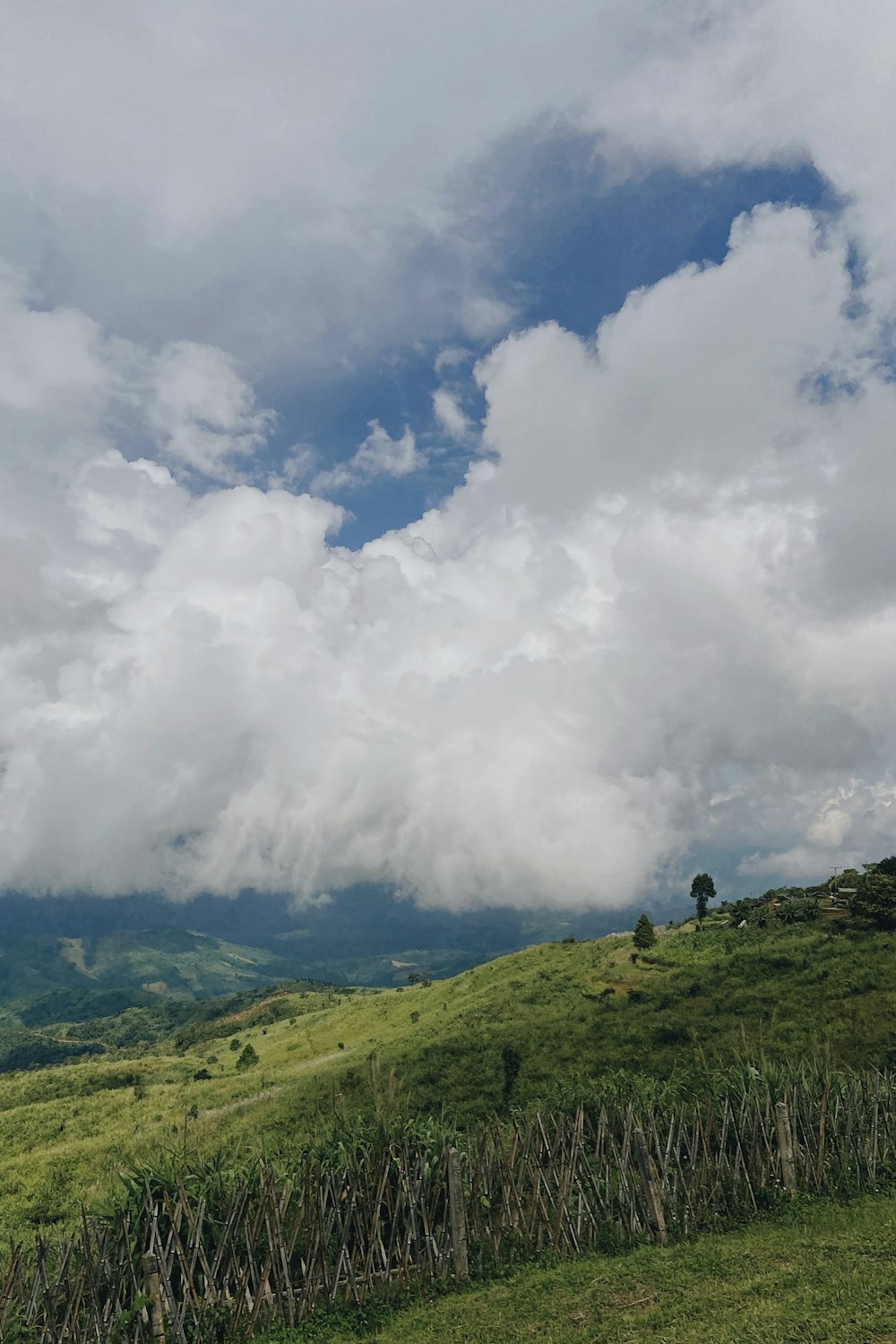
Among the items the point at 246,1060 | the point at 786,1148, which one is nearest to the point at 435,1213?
the point at 786,1148

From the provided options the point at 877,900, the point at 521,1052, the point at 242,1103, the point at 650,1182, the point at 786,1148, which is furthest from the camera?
the point at 877,900

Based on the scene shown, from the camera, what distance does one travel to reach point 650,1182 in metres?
15.8

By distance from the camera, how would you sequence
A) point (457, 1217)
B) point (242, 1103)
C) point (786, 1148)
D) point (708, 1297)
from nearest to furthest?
point (708, 1297) < point (457, 1217) < point (786, 1148) < point (242, 1103)

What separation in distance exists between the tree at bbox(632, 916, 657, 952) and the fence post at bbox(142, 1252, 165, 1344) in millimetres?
52615

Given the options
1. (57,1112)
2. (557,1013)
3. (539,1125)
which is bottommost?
(57,1112)

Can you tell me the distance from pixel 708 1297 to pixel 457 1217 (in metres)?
4.95

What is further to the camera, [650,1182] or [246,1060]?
[246,1060]

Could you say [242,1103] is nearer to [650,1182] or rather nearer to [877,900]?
[650,1182]

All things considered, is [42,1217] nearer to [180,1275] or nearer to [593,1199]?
[180,1275]

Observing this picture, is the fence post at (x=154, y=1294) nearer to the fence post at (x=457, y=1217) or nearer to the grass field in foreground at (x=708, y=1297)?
the grass field in foreground at (x=708, y=1297)

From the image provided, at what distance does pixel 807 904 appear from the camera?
5859cm

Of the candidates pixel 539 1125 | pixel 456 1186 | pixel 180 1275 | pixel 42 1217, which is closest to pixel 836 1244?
pixel 539 1125

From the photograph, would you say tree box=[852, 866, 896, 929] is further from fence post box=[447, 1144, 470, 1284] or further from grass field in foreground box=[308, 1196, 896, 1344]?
fence post box=[447, 1144, 470, 1284]

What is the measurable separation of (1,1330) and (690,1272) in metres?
11.8
